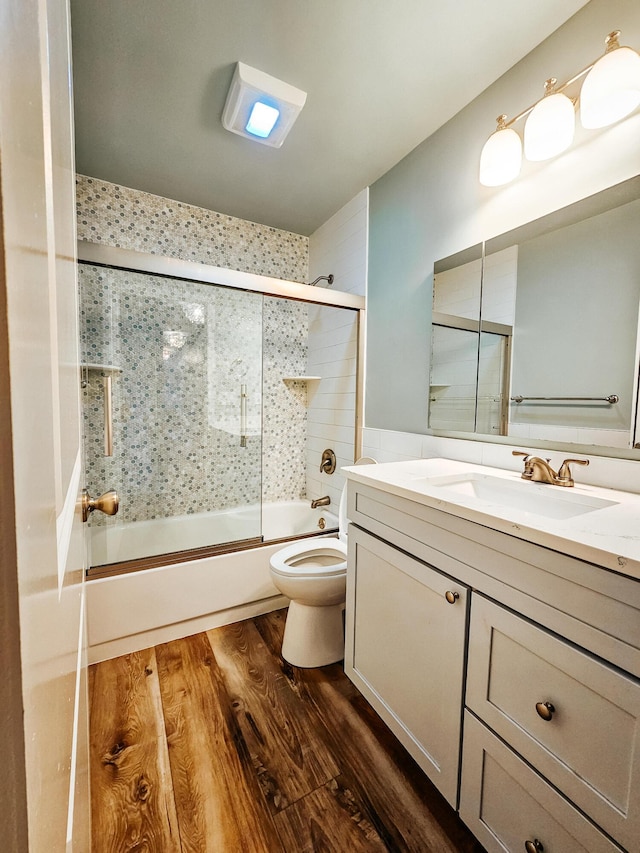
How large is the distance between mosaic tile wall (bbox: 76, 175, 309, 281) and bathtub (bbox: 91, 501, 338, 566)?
162 centimetres

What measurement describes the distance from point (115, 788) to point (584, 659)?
134 cm

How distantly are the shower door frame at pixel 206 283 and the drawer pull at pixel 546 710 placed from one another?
4.82 feet

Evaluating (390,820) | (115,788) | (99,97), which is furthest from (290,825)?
(99,97)

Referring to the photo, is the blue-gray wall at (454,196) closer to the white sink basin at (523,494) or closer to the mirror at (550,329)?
the mirror at (550,329)

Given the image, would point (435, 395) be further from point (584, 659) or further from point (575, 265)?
point (584, 659)

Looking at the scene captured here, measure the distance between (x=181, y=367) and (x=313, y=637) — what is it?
171 cm

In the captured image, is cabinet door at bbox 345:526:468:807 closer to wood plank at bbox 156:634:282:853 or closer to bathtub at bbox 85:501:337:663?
wood plank at bbox 156:634:282:853

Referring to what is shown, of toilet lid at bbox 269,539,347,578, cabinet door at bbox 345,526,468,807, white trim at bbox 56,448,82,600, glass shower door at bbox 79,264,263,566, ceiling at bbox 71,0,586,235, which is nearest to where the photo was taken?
white trim at bbox 56,448,82,600

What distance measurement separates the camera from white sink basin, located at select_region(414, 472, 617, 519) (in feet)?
3.30

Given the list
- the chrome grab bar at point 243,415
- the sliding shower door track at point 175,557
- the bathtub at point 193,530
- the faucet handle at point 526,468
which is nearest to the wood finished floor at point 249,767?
the sliding shower door track at point 175,557

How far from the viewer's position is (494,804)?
82 centimetres

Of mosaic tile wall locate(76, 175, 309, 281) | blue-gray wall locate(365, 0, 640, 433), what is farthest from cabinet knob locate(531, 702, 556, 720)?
mosaic tile wall locate(76, 175, 309, 281)

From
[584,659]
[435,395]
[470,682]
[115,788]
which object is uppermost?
[435,395]

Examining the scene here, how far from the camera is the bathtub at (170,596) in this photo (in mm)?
1576
